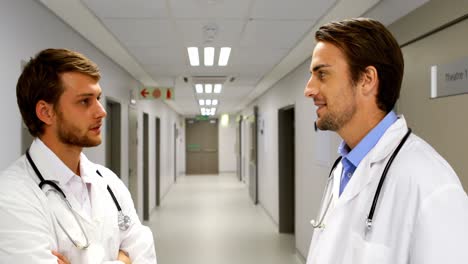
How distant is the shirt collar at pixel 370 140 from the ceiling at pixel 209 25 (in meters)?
1.37

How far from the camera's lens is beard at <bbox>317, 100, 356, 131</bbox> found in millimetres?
1211

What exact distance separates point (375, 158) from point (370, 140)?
0.13 meters

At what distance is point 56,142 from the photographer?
4.82 feet

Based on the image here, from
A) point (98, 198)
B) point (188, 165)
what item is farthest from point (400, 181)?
point (188, 165)

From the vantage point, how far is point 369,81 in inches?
46.2

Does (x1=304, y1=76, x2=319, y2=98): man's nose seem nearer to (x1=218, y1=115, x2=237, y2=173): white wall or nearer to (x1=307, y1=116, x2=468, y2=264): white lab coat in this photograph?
(x1=307, y1=116, x2=468, y2=264): white lab coat

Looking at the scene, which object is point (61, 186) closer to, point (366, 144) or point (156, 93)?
point (366, 144)

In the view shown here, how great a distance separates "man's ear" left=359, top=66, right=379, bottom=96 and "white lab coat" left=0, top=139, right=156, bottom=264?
3.48 ft

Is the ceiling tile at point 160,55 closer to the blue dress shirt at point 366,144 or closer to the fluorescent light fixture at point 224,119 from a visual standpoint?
the blue dress shirt at point 366,144

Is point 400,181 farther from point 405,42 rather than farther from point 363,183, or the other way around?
point 405,42

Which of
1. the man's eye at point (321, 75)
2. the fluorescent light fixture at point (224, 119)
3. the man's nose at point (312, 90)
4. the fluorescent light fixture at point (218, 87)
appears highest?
the fluorescent light fixture at point (218, 87)

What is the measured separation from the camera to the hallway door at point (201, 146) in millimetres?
17688

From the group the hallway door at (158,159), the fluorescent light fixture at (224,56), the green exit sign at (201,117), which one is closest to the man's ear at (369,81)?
the fluorescent light fixture at (224,56)

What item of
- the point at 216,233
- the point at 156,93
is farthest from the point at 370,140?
the point at 156,93
